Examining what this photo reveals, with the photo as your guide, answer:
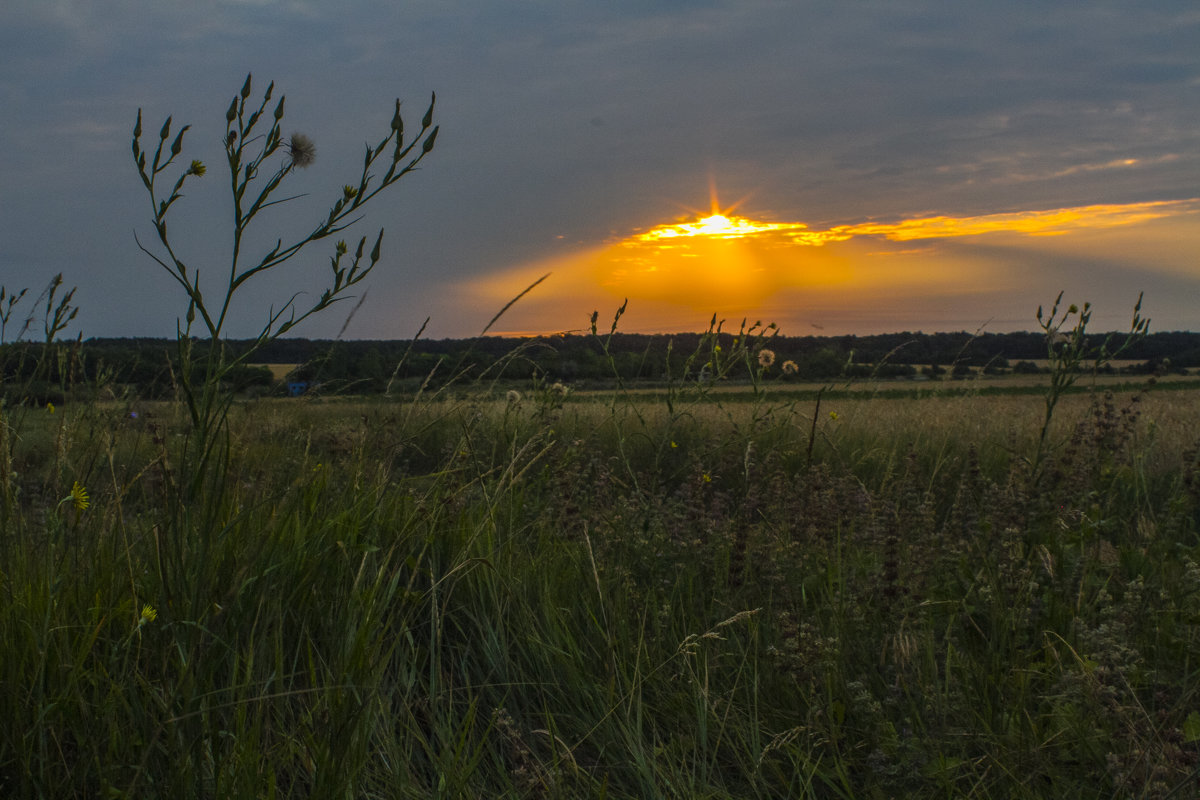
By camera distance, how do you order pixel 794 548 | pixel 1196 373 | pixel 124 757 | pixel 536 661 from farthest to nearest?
1. pixel 1196 373
2. pixel 794 548
3. pixel 536 661
4. pixel 124 757

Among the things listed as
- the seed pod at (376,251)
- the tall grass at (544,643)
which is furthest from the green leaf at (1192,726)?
the seed pod at (376,251)

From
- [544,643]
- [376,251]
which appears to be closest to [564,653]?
[544,643]

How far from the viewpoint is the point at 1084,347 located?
9.81ft

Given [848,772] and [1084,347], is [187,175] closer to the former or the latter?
[848,772]

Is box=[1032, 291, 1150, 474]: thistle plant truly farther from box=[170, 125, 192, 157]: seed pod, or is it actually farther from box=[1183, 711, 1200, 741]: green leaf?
box=[170, 125, 192, 157]: seed pod

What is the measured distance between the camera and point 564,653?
6.81 ft

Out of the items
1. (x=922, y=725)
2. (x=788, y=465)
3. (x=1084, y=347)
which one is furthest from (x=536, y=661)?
(x=788, y=465)

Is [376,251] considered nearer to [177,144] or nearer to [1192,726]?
[177,144]

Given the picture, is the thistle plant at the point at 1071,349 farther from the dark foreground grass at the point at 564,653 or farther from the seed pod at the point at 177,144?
the seed pod at the point at 177,144

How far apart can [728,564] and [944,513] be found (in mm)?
3061

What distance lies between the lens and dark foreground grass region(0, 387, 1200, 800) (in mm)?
1421

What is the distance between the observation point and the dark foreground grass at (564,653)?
142cm

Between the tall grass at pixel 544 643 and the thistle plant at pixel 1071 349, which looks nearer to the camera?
the tall grass at pixel 544 643

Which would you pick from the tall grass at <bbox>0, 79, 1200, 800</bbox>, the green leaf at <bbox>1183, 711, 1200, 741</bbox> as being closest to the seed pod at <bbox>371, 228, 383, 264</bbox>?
the tall grass at <bbox>0, 79, 1200, 800</bbox>
